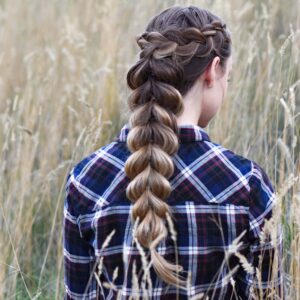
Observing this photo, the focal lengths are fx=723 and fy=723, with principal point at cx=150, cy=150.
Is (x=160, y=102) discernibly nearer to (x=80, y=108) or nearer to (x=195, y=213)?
(x=195, y=213)

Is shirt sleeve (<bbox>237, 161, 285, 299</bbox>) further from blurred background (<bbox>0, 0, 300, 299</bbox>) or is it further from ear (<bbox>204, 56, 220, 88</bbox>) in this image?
ear (<bbox>204, 56, 220, 88</bbox>)

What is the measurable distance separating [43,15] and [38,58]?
0.97 m

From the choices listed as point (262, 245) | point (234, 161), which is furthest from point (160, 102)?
point (262, 245)

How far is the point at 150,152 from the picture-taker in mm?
1603

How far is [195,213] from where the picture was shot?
1630 millimetres

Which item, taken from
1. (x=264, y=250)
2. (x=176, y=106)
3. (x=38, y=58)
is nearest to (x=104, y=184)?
(x=176, y=106)

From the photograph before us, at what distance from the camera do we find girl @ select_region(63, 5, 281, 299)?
160 cm

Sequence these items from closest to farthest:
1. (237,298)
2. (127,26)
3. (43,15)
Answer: (237,298)
(127,26)
(43,15)

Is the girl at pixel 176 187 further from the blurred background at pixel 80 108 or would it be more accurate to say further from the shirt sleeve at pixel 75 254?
the blurred background at pixel 80 108

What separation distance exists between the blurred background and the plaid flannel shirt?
0.50ft

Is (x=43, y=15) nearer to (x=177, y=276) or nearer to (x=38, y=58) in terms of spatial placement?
(x=38, y=58)

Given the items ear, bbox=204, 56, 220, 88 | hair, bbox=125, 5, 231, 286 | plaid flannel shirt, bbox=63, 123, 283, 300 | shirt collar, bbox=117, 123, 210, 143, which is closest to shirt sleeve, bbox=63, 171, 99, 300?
plaid flannel shirt, bbox=63, 123, 283, 300

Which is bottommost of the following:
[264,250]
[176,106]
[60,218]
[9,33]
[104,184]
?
[60,218]

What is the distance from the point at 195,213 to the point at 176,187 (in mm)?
73
